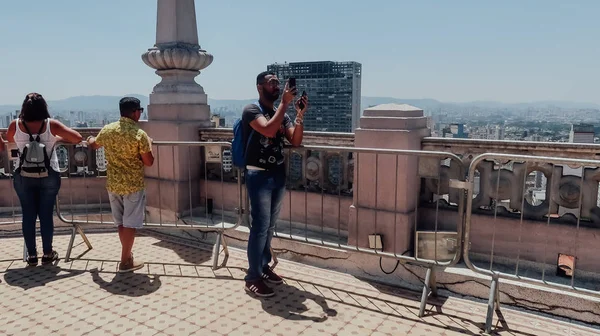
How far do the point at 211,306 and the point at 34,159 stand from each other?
251 cm

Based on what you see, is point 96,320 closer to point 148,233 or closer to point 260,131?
point 260,131

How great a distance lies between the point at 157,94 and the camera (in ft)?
21.3

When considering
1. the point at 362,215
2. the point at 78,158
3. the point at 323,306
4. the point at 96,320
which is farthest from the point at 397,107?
the point at 78,158

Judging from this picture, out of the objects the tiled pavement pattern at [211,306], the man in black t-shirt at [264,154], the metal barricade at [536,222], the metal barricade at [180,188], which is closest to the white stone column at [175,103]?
the metal barricade at [180,188]

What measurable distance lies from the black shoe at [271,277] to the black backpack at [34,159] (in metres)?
2.63

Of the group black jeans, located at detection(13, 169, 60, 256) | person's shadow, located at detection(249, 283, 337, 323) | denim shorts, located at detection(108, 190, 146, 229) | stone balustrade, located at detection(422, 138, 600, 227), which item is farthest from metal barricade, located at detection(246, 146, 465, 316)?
black jeans, located at detection(13, 169, 60, 256)

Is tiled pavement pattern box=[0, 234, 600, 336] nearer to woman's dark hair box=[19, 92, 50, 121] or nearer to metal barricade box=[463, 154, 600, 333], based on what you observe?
metal barricade box=[463, 154, 600, 333]

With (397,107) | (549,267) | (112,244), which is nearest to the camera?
(549,267)

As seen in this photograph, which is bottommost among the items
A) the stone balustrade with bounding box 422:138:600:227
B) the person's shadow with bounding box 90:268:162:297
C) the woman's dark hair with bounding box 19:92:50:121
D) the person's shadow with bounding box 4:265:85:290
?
the person's shadow with bounding box 90:268:162:297

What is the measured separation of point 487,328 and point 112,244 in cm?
465

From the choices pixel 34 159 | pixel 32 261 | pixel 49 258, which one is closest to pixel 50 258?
pixel 49 258

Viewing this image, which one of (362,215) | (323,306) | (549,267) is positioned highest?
(362,215)

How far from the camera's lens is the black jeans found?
480cm

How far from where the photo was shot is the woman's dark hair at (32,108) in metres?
4.62
